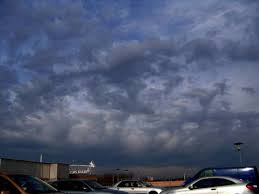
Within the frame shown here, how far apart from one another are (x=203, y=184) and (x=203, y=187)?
0.16 metres

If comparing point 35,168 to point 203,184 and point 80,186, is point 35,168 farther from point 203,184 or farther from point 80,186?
point 203,184

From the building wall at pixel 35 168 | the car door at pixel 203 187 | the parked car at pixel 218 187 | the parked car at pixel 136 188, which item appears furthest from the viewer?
the building wall at pixel 35 168

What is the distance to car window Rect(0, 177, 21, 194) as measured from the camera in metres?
7.91

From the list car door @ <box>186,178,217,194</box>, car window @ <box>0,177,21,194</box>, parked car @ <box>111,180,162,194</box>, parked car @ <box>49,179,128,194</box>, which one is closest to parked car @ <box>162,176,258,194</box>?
car door @ <box>186,178,217,194</box>

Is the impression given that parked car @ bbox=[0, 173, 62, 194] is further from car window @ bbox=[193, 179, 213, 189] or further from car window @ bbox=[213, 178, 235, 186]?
car window @ bbox=[213, 178, 235, 186]

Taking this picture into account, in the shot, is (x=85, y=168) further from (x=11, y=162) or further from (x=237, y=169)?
(x=237, y=169)

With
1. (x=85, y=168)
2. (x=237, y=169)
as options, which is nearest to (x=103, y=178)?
(x=85, y=168)

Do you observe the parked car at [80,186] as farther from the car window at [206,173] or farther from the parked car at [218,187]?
the car window at [206,173]

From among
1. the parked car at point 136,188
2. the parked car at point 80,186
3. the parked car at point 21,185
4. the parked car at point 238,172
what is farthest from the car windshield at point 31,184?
the parked car at point 136,188

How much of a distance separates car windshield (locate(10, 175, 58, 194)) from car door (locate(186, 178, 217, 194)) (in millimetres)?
7222

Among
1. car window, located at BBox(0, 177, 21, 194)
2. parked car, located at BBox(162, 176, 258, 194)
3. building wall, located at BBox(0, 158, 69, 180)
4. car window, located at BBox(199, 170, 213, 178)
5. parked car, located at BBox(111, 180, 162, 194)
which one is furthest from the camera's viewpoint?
building wall, located at BBox(0, 158, 69, 180)

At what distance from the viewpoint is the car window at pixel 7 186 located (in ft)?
26.0

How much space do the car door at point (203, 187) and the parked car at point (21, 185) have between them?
722cm

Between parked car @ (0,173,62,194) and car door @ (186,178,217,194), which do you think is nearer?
parked car @ (0,173,62,194)
